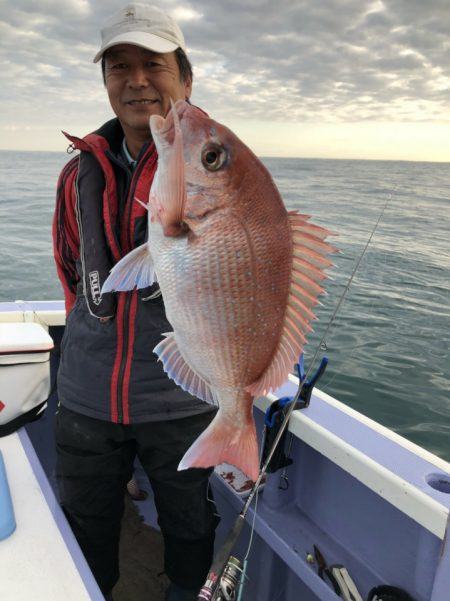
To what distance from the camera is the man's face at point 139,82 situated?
181cm

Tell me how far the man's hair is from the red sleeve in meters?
0.41

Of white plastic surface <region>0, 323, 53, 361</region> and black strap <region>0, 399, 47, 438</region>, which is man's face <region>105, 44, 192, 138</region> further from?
black strap <region>0, 399, 47, 438</region>

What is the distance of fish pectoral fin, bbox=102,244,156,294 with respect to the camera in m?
1.29

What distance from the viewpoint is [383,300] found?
8.93 meters

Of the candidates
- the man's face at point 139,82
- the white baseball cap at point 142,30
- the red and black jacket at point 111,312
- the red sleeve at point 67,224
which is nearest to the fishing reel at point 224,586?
the red and black jacket at point 111,312

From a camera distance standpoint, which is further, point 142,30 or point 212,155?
point 142,30

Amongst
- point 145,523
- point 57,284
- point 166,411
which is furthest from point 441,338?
point 57,284

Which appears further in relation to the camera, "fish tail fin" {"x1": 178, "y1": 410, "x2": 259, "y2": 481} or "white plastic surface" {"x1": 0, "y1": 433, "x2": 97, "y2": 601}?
"white plastic surface" {"x1": 0, "y1": 433, "x2": 97, "y2": 601}

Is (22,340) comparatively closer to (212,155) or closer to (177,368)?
(177,368)

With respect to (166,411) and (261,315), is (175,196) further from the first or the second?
(166,411)

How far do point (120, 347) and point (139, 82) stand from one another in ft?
3.20

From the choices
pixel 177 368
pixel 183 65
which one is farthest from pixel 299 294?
pixel 183 65

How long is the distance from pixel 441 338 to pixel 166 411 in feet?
20.9

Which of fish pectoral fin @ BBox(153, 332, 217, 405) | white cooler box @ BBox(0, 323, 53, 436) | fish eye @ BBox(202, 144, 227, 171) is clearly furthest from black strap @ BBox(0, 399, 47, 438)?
fish eye @ BBox(202, 144, 227, 171)
